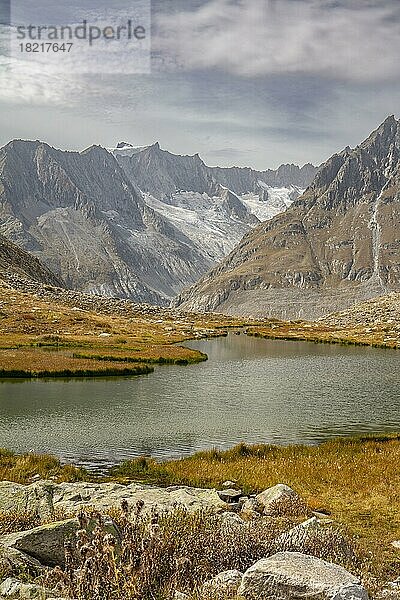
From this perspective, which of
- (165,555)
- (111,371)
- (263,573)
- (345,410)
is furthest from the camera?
(111,371)

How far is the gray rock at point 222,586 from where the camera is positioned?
9.29 m

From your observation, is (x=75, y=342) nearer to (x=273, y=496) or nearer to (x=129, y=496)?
(x=129, y=496)

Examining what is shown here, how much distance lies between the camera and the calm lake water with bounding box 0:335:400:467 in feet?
130

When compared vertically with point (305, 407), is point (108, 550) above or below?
above

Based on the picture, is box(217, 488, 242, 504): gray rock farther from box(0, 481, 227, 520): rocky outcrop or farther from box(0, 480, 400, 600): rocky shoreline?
box(0, 480, 400, 600): rocky shoreline

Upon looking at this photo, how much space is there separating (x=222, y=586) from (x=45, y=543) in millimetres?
4028

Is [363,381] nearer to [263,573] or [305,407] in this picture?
[305,407]

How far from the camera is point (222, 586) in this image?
9.77 metres

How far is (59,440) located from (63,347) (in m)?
58.4

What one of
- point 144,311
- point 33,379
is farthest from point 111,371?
point 144,311

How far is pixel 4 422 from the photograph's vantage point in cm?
4497

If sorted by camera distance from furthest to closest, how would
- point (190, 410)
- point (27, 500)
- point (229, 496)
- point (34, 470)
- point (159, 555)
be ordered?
point (190, 410), point (34, 470), point (229, 496), point (27, 500), point (159, 555)

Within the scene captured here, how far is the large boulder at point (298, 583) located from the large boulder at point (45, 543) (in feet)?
13.5

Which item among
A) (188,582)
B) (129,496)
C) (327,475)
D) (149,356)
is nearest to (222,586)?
(188,582)
